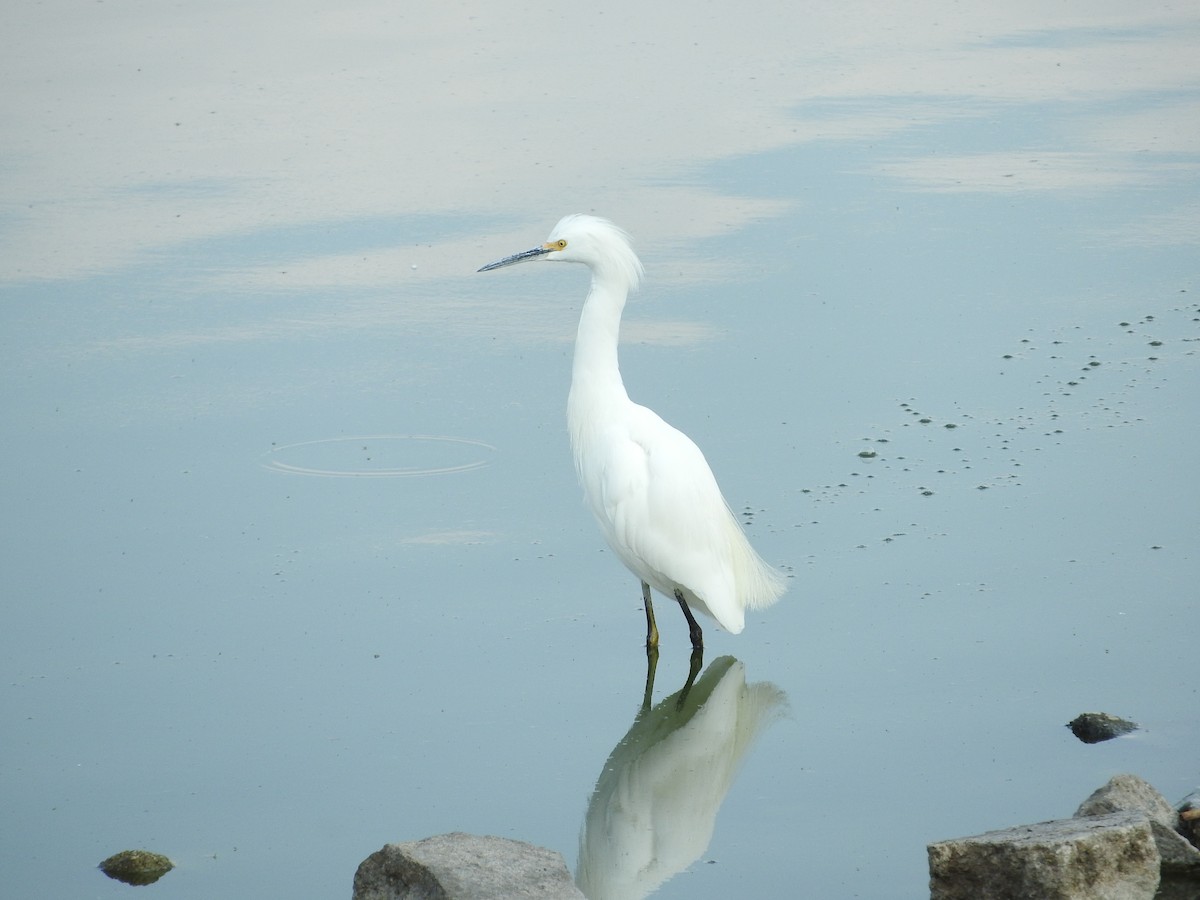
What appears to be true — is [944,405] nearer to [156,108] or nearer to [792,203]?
[792,203]

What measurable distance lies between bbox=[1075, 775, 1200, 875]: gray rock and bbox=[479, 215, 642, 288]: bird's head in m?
2.20

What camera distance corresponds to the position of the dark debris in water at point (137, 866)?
3.68 meters

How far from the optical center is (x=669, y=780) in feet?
14.0

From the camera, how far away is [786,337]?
7.06 m

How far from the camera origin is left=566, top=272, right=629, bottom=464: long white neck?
503 centimetres

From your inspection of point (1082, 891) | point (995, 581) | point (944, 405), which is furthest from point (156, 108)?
point (1082, 891)

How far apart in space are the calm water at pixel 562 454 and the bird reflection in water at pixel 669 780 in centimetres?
2

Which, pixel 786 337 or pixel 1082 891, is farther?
pixel 786 337

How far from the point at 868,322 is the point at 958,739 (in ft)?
10.5

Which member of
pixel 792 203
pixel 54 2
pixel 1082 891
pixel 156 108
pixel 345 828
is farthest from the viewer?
pixel 54 2

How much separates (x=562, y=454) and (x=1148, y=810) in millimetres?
2918

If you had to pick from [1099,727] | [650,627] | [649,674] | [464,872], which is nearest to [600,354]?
[650,627]

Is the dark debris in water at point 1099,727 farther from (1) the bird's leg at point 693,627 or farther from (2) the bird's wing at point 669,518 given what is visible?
(1) the bird's leg at point 693,627

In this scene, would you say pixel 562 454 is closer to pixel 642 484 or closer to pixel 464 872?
pixel 642 484
